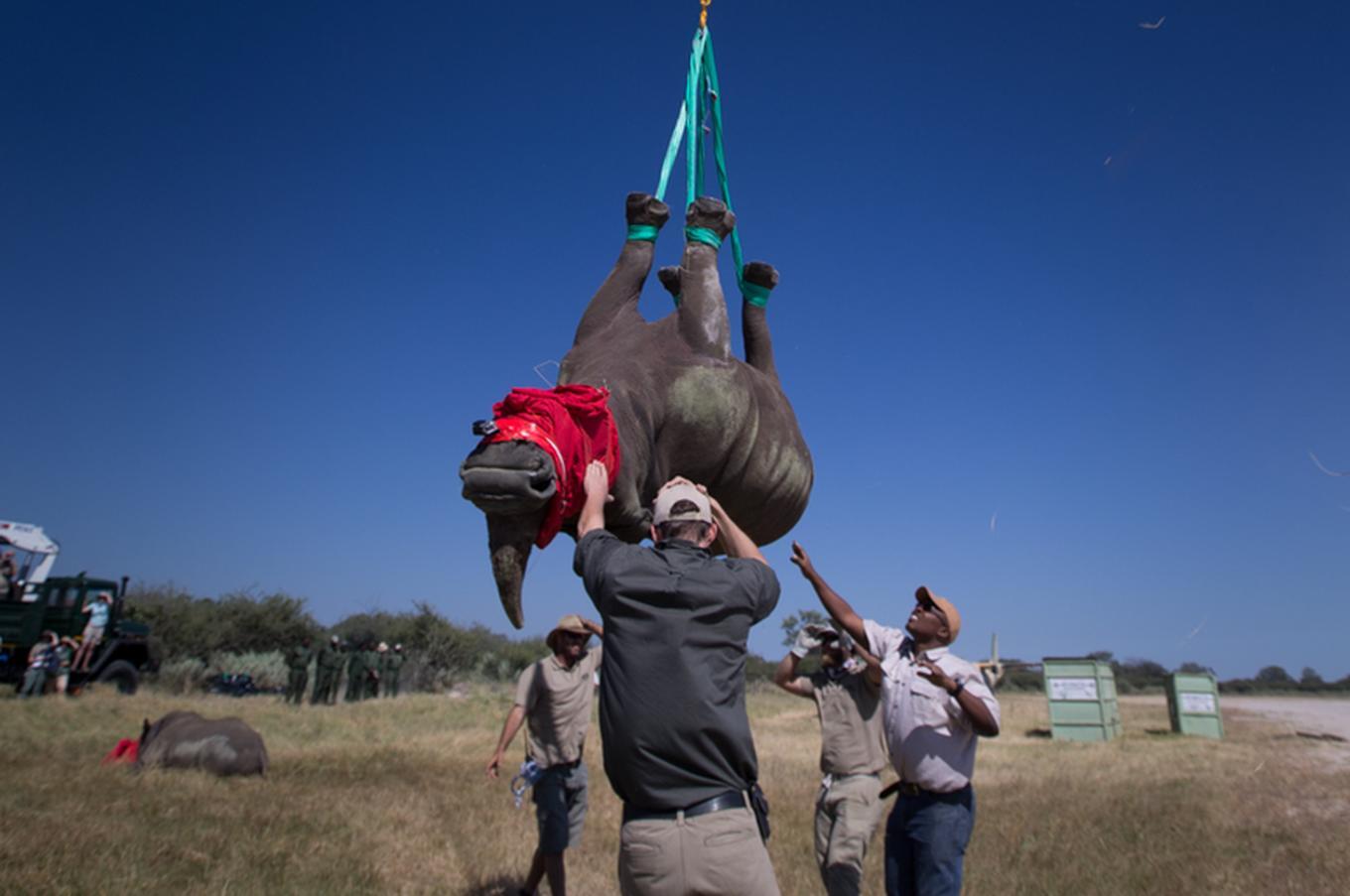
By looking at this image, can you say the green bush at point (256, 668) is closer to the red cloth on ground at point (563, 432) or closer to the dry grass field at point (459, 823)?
the dry grass field at point (459, 823)

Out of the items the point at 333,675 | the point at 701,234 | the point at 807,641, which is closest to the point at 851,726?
the point at 807,641

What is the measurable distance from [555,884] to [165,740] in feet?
22.0

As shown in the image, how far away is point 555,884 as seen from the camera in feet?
21.1

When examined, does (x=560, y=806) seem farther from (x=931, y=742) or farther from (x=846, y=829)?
(x=931, y=742)

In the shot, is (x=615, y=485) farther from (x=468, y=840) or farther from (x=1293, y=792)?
(x=1293, y=792)

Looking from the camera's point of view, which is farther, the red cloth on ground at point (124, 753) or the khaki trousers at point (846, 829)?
the red cloth on ground at point (124, 753)

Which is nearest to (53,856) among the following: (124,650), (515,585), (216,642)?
(515,585)

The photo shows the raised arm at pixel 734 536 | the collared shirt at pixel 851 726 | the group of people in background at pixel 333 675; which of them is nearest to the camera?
the raised arm at pixel 734 536

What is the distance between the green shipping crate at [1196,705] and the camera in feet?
67.9

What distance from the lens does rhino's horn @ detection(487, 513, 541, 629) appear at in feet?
8.82

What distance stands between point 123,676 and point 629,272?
915 inches

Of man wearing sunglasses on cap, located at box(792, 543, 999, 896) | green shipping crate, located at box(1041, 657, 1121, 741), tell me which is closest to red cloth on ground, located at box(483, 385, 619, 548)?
man wearing sunglasses on cap, located at box(792, 543, 999, 896)

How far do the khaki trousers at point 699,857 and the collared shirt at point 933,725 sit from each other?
2122 millimetres

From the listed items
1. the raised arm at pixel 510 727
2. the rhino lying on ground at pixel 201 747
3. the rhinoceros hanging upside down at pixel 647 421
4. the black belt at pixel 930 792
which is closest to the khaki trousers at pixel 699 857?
the rhinoceros hanging upside down at pixel 647 421
